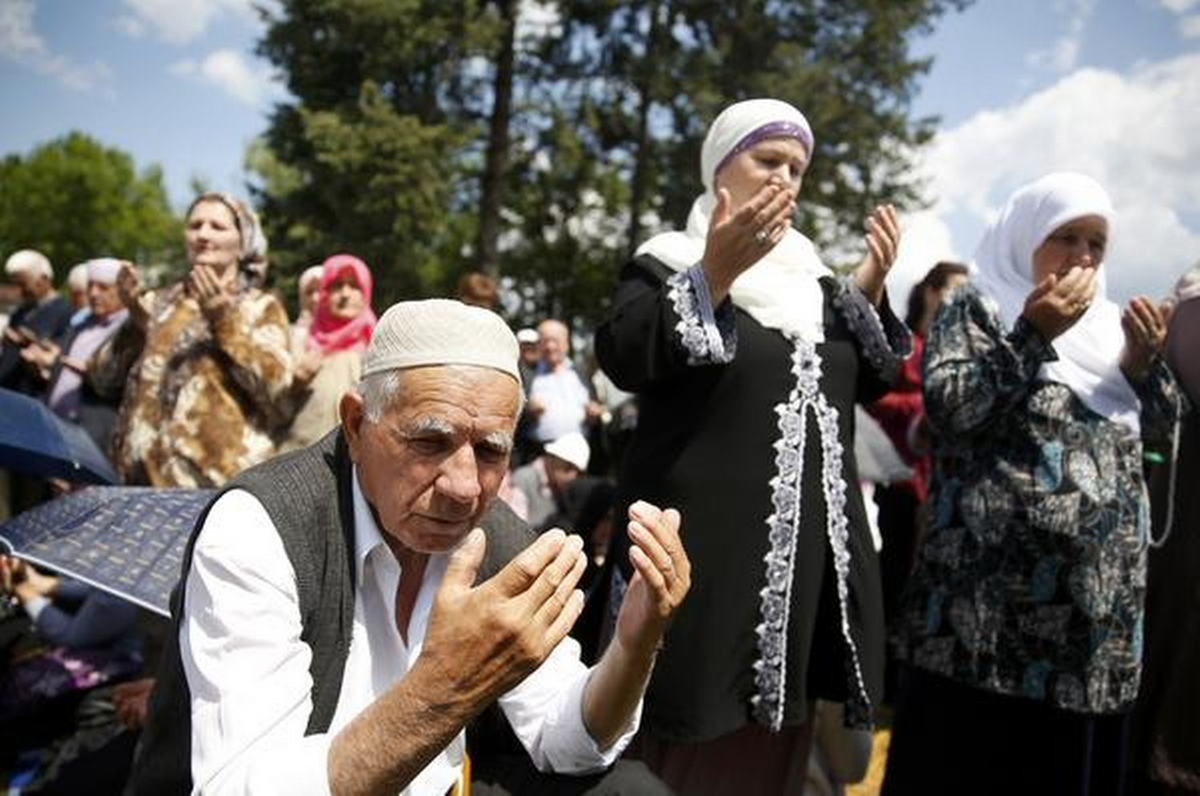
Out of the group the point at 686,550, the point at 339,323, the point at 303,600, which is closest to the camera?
the point at 303,600

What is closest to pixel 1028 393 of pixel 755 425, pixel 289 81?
pixel 755 425

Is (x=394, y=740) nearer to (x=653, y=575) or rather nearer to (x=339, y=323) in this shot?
(x=653, y=575)

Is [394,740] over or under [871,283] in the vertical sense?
under

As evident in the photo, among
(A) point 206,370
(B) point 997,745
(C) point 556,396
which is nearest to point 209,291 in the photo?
(A) point 206,370

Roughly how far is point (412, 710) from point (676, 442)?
134 cm

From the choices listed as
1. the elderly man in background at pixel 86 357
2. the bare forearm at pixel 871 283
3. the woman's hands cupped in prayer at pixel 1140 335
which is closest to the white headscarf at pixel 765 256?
the bare forearm at pixel 871 283

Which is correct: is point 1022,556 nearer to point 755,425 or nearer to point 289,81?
point 755,425

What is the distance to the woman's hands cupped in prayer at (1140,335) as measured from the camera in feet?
9.54

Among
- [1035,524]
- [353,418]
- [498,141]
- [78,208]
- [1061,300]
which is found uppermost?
[78,208]

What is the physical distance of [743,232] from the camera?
7.78 feet

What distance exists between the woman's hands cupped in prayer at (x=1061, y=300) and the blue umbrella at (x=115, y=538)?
2212 millimetres

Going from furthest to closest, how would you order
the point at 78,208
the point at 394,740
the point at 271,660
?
the point at 78,208
the point at 271,660
the point at 394,740

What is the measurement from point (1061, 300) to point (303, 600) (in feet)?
6.85

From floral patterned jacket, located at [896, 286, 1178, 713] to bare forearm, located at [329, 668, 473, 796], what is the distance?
1.91 metres
